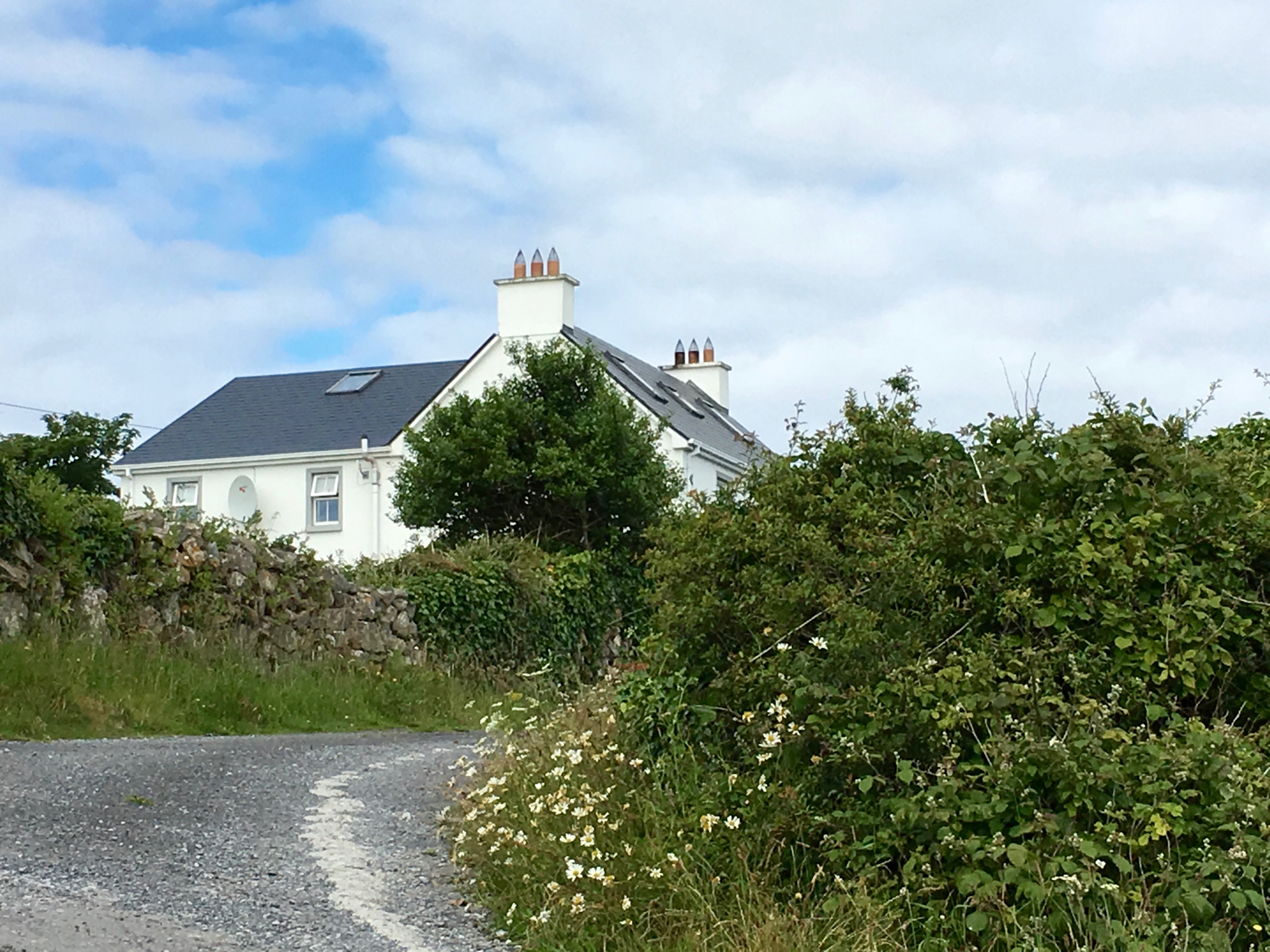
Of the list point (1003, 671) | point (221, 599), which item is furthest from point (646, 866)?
point (221, 599)

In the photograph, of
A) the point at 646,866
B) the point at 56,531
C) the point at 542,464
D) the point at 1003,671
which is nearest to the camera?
the point at 1003,671

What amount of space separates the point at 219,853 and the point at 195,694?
6783 millimetres

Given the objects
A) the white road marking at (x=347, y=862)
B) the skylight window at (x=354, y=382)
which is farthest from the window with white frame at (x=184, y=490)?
the white road marking at (x=347, y=862)

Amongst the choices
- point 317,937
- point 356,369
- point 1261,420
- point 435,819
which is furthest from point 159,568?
point 356,369

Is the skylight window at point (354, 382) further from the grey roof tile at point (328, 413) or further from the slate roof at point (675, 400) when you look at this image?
the slate roof at point (675, 400)

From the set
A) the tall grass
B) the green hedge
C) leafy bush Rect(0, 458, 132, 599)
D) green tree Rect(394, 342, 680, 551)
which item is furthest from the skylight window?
leafy bush Rect(0, 458, 132, 599)

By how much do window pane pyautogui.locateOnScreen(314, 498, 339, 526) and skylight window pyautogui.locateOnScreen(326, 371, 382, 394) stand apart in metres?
4.06

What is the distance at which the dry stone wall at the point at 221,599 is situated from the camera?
13938mm

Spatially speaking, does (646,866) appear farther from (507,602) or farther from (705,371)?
(705,371)

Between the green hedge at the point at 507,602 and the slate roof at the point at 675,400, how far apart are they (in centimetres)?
947

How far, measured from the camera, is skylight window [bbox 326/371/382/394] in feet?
127

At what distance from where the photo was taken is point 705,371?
43.3 m

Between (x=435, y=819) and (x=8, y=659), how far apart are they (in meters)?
5.71

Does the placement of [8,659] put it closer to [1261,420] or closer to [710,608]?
[710,608]
